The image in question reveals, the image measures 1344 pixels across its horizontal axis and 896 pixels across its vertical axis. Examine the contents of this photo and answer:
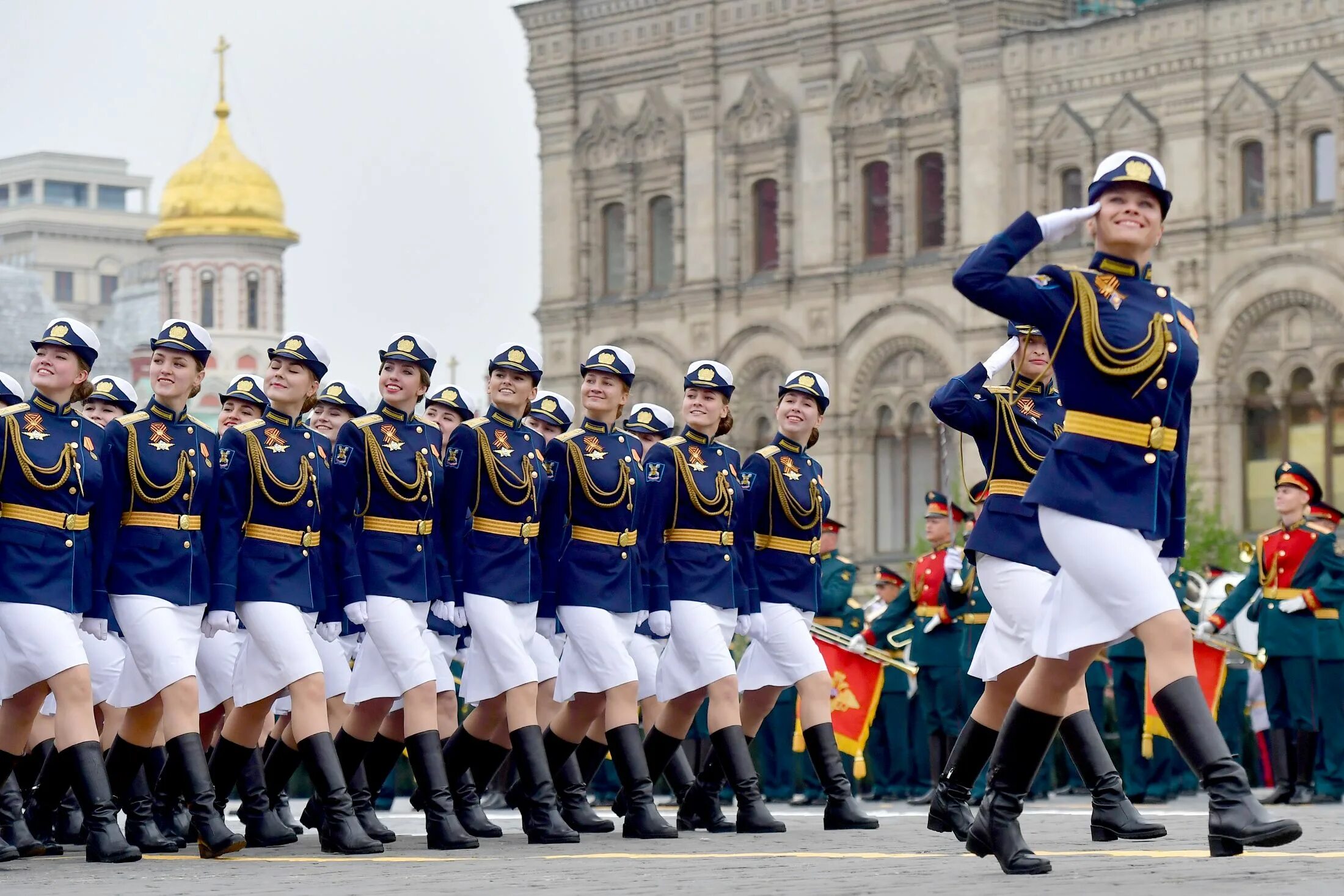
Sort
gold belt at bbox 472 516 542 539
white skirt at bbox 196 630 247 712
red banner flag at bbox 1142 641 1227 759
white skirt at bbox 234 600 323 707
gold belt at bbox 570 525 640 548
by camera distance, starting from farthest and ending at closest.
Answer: red banner flag at bbox 1142 641 1227 759
gold belt at bbox 570 525 640 548
gold belt at bbox 472 516 542 539
white skirt at bbox 196 630 247 712
white skirt at bbox 234 600 323 707

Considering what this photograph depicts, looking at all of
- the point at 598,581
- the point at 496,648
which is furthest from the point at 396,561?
the point at 598,581

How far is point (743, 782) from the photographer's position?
1248 cm

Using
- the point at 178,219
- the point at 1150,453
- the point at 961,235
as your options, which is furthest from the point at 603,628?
the point at 178,219

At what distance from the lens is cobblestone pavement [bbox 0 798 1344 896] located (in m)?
8.59

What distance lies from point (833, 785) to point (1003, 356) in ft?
10.3

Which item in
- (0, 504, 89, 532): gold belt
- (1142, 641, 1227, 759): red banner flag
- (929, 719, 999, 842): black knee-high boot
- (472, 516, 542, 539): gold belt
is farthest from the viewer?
(1142, 641, 1227, 759): red banner flag

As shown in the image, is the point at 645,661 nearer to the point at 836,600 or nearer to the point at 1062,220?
the point at 836,600

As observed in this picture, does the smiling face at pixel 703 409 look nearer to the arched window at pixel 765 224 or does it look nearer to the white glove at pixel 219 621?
the white glove at pixel 219 621

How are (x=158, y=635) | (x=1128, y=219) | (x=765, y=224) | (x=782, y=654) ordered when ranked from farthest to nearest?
(x=765, y=224) < (x=782, y=654) < (x=158, y=635) < (x=1128, y=219)

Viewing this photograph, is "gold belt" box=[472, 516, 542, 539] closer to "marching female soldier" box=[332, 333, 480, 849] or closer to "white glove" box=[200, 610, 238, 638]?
"marching female soldier" box=[332, 333, 480, 849]

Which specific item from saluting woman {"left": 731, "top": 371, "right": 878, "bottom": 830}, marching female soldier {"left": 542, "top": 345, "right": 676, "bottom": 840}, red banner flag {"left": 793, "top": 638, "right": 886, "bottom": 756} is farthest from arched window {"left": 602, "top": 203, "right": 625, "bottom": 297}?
marching female soldier {"left": 542, "top": 345, "right": 676, "bottom": 840}

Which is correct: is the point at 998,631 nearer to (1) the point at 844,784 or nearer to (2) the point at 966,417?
(2) the point at 966,417

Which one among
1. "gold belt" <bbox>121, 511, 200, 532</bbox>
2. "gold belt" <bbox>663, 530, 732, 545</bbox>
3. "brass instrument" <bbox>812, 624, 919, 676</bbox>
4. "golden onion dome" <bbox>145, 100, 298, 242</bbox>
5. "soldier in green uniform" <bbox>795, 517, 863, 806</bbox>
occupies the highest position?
"golden onion dome" <bbox>145, 100, 298, 242</bbox>

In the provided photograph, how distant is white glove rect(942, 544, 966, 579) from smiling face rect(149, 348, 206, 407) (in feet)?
22.6
